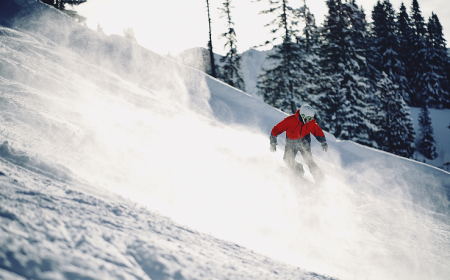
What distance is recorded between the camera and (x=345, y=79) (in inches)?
827

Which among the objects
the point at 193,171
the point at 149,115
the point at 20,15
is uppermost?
the point at 20,15

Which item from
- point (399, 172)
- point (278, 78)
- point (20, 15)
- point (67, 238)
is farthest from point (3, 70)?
point (278, 78)

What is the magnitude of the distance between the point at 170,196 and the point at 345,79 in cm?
2115

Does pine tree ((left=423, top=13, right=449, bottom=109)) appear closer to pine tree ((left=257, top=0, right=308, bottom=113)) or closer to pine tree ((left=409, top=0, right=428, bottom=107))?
pine tree ((left=409, top=0, right=428, bottom=107))

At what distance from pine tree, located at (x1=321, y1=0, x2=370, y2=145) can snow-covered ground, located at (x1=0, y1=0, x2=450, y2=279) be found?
11.7 m

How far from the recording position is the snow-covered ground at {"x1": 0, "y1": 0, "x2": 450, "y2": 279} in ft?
6.09

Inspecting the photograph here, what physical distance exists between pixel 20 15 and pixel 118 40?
4.00 meters

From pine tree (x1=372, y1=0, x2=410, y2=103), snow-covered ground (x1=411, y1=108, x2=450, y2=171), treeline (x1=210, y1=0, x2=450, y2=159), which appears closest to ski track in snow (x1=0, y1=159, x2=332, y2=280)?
treeline (x1=210, y1=0, x2=450, y2=159)

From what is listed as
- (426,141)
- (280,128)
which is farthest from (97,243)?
(426,141)

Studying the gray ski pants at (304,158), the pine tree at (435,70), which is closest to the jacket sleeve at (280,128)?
the gray ski pants at (304,158)

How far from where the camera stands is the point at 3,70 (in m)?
5.77

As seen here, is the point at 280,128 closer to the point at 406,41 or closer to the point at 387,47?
the point at 387,47

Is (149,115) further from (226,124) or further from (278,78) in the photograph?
(278,78)

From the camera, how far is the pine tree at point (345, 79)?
20.7 metres
